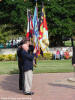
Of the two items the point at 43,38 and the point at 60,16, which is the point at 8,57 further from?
the point at 43,38

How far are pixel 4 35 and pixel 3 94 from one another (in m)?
22.5

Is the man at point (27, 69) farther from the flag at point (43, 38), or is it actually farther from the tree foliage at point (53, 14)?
the tree foliage at point (53, 14)

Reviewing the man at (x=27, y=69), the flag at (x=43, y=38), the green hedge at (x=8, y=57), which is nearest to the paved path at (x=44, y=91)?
the man at (x=27, y=69)

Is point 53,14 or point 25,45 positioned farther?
point 53,14

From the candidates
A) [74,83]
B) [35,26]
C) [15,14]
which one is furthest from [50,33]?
[74,83]

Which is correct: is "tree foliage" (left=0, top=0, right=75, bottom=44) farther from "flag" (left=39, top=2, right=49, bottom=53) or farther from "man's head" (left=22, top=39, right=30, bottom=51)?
"man's head" (left=22, top=39, right=30, bottom=51)

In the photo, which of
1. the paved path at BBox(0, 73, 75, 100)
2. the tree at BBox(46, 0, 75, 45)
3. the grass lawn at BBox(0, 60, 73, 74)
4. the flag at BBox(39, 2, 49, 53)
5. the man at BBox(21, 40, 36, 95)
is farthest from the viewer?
the tree at BBox(46, 0, 75, 45)

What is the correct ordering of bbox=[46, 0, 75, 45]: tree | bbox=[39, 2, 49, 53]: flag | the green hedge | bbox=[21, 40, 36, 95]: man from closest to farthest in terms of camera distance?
bbox=[21, 40, 36, 95]: man, bbox=[39, 2, 49, 53]: flag, the green hedge, bbox=[46, 0, 75, 45]: tree

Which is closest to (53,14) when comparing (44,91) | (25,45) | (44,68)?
(44,68)

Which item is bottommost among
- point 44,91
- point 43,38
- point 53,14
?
point 44,91

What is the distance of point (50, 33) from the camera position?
35000 mm

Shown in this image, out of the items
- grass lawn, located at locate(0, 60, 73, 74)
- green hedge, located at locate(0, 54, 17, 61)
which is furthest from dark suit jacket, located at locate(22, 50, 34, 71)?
green hedge, located at locate(0, 54, 17, 61)

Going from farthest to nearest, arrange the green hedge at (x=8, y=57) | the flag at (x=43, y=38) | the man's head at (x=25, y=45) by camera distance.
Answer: the green hedge at (x=8, y=57) → the flag at (x=43, y=38) → the man's head at (x=25, y=45)

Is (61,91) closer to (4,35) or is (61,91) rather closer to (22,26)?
(4,35)
